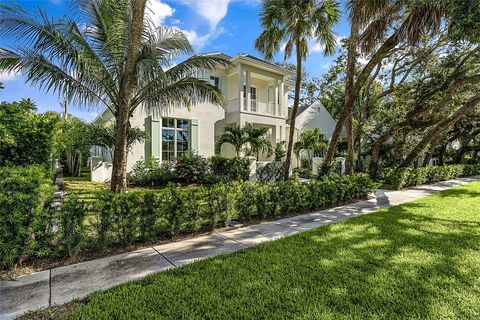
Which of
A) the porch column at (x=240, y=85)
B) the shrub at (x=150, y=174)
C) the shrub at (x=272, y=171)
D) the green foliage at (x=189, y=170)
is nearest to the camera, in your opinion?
the shrub at (x=150, y=174)

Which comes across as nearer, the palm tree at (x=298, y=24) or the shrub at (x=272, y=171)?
the palm tree at (x=298, y=24)

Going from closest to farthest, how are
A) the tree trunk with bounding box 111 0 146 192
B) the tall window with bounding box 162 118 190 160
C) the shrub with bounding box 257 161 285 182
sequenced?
the tree trunk with bounding box 111 0 146 192 → the tall window with bounding box 162 118 190 160 → the shrub with bounding box 257 161 285 182

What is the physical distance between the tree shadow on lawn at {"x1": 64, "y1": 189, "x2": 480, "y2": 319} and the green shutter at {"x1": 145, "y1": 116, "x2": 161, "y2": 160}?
31.6ft

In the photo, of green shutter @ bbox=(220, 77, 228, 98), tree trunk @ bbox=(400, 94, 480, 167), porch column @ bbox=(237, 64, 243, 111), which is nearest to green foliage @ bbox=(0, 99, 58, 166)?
porch column @ bbox=(237, 64, 243, 111)

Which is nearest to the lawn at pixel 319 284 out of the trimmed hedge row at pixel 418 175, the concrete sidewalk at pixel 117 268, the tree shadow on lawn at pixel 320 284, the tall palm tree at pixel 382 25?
the tree shadow on lawn at pixel 320 284

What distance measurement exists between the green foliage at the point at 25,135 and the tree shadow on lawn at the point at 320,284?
5803mm

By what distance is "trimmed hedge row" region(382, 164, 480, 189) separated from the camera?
12.0 m

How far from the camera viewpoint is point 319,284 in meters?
3.27

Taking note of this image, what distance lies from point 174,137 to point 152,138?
1446 millimetres

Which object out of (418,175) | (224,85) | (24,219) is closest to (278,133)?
(224,85)

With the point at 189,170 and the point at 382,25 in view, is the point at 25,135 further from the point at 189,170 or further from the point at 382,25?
the point at 382,25

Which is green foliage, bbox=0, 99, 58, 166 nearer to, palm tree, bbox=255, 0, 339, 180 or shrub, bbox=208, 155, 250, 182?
shrub, bbox=208, 155, 250, 182

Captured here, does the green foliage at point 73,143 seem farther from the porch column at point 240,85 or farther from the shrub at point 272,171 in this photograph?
the shrub at point 272,171

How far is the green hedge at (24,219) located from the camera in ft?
11.4
